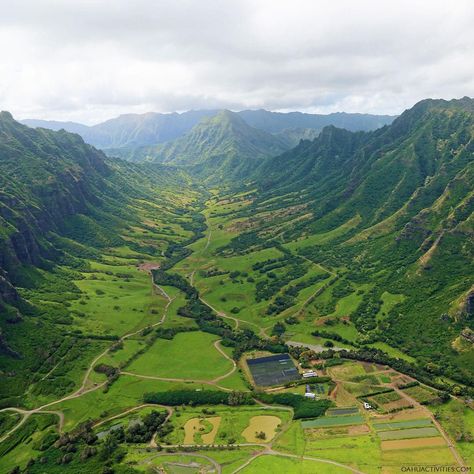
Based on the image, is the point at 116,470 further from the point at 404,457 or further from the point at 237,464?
the point at 404,457

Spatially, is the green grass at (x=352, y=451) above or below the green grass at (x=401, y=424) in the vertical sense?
above

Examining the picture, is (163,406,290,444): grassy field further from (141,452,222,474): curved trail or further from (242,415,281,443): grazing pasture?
(141,452,222,474): curved trail

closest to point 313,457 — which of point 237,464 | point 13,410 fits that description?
point 237,464

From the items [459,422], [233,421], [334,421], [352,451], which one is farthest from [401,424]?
[233,421]

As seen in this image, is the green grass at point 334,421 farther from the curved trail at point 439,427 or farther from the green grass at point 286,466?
the curved trail at point 439,427

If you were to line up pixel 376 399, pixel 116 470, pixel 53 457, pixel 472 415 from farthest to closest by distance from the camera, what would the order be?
1. pixel 376 399
2. pixel 472 415
3. pixel 53 457
4. pixel 116 470

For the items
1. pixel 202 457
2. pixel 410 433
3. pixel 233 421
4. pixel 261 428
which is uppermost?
pixel 410 433

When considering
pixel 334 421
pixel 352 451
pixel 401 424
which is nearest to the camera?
pixel 352 451

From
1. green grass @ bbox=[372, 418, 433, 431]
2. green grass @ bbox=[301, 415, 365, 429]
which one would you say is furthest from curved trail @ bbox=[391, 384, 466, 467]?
green grass @ bbox=[301, 415, 365, 429]

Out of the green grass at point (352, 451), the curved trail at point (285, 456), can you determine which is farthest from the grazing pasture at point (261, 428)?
the green grass at point (352, 451)

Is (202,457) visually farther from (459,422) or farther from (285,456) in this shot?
(459,422)

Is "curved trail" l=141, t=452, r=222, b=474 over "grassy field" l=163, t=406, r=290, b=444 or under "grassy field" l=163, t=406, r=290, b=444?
over
